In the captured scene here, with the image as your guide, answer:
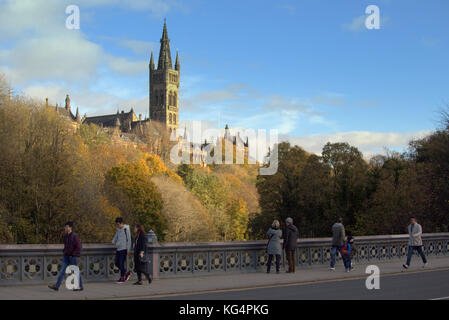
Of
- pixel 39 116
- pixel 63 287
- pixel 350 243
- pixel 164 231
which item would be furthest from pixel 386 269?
pixel 164 231

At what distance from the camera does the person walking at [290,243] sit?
65.2ft

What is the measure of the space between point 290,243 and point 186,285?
5.05m

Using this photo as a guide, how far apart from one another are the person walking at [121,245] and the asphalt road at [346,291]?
265cm

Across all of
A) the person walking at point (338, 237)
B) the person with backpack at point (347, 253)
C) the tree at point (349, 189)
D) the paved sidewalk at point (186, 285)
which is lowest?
the paved sidewalk at point (186, 285)

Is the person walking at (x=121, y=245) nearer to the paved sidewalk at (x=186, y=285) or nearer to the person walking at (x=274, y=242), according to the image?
the paved sidewalk at (x=186, y=285)

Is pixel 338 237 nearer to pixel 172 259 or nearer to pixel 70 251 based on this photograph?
pixel 172 259

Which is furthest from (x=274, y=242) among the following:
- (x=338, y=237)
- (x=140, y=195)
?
(x=140, y=195)

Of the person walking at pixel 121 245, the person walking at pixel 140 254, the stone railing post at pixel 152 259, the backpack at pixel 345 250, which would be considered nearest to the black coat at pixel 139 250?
the person walking at pixel 140 254

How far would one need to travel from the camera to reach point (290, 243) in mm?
19859

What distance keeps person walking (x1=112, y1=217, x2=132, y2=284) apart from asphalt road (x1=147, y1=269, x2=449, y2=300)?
2647mm

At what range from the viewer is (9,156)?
138 feet
